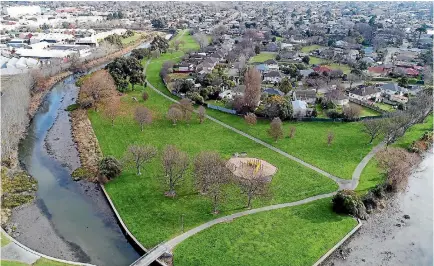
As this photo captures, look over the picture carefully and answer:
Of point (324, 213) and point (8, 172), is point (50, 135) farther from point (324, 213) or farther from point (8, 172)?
point (324, 213)

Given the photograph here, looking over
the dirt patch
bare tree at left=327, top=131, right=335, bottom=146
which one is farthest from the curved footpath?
the dirt patch

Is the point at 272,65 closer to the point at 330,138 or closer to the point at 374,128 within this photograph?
the point at 374,128

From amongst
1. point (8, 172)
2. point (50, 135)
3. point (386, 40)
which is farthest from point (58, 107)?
point (386, 40)

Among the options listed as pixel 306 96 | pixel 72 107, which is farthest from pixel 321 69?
pixel 72 107

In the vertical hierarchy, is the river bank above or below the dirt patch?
below

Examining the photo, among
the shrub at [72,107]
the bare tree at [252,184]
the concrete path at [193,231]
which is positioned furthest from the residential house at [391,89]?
the shrub at [72,107]

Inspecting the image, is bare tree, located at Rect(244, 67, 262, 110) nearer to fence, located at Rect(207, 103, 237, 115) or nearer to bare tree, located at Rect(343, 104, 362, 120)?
fence, located at Rect(207, 103, 237, 115)

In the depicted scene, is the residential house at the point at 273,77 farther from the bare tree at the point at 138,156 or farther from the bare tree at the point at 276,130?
the bare tree at the point at 138,156
